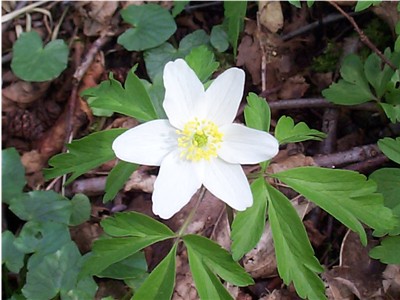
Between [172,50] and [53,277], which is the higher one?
[172,50]

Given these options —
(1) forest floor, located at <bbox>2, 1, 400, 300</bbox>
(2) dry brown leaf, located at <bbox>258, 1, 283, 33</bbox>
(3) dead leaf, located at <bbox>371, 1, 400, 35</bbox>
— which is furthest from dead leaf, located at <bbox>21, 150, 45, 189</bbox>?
(3) dead leaf, located at <bbox>371, 1, 400, 35</bbox>

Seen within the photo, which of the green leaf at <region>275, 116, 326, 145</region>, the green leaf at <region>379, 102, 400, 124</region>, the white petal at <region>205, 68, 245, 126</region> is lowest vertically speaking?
the green leaf at <region>379, 102, 400, 124</region>

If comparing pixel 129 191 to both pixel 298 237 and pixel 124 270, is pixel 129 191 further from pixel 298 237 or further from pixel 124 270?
pixel 298 237

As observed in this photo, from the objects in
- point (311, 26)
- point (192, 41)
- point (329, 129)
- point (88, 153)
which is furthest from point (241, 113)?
point (88, 153)

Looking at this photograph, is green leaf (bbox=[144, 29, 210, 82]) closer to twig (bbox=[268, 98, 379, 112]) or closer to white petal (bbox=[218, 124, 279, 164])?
twig (bbox=[268, 98, 379, 112])

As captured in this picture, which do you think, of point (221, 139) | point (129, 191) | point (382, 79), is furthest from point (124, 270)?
point (382, 79)

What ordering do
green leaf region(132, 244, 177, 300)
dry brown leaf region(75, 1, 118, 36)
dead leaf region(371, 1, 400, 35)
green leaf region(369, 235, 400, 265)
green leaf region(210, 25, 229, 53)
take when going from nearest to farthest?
green leaf region(132, 244, 177, 300), green leaf region(369, 235, 400, 265), dead leaf region(371, 1, 400, 35), green leaf region(210, 25, 229, 53), dry brown leaf region(75, 1, 118, 36)
